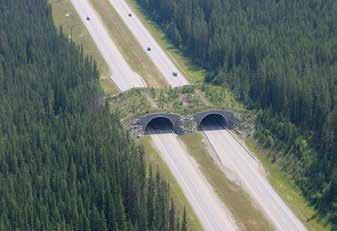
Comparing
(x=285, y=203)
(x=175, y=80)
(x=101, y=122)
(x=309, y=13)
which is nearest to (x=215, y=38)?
(x=175, y=80)

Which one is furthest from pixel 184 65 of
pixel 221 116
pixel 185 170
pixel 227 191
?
pixel 227 191

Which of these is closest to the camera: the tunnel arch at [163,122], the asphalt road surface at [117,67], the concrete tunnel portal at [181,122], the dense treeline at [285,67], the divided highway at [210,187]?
the divided highway at [210,187]

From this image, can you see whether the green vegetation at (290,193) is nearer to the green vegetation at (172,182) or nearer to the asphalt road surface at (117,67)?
the green vegetation at (172,182)

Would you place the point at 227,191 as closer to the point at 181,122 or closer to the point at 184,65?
the point at 181,122

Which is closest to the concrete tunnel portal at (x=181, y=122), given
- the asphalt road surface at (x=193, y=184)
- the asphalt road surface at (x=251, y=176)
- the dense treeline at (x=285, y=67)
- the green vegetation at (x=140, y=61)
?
the asphalt road surface at (x=251, y=176)

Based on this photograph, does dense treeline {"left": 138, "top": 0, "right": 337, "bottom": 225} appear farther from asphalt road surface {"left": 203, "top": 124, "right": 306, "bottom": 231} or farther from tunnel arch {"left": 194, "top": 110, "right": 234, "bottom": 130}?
tunnel arch {"left": 194, "top": 110, "right": 234, "bottom": 130}

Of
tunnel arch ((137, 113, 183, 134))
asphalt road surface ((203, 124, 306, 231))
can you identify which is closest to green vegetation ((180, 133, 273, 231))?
asphalt road surface ((203, 124, 306, 231))
